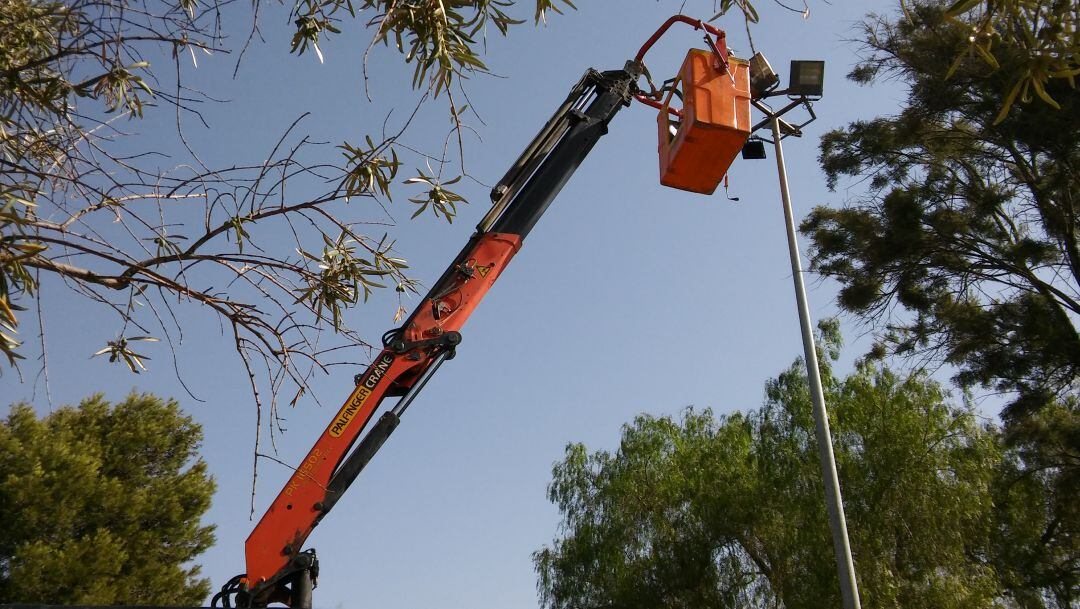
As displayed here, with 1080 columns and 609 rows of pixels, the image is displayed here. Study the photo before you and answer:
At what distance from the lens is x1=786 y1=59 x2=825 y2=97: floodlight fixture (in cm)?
812

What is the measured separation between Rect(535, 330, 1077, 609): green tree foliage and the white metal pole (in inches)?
216

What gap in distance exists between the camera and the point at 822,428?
336 inches

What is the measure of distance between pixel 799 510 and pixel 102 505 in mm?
12648

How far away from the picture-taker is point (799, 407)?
1686 cm

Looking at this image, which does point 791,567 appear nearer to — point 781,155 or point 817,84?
point 781,155

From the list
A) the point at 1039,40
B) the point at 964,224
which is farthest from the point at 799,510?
the point at 1039,40

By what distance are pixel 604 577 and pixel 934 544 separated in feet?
21.1

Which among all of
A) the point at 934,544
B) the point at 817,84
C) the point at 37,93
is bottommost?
the point at 37,93

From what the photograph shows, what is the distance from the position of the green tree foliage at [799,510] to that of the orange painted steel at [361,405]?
964 centimetres

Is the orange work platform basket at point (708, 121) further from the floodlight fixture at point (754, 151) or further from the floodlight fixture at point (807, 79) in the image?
the floodlight fixture at point (807, 79)

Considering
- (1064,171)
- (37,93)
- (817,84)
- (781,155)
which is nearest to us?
(37,93)

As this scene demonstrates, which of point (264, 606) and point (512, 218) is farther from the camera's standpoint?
point (512, 218)

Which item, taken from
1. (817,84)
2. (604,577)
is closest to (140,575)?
(604,577)

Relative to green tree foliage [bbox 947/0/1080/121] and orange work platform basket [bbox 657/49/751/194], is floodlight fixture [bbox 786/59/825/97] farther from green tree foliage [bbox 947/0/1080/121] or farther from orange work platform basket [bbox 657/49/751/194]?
green tree foliage [bbox 947/0/1080/121]
